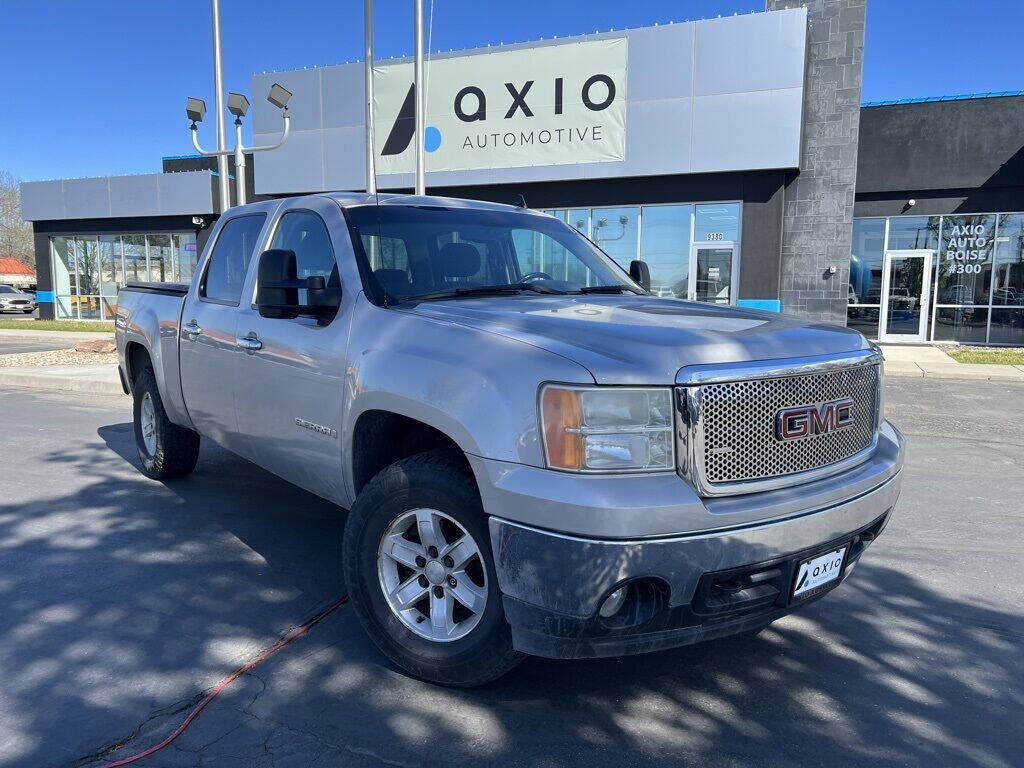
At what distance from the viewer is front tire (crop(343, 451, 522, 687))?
2.74 meters

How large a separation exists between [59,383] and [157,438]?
718 centimetres

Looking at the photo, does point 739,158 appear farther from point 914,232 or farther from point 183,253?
point 183,253

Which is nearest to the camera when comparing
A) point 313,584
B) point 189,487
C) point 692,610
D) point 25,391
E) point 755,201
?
point 692,610

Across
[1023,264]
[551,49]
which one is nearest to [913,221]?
[1023,264]

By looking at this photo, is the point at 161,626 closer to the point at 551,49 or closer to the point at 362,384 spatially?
the point at 362,384

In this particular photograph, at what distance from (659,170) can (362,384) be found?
16138mm

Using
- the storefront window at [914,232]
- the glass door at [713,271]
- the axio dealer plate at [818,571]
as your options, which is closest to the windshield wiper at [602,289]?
the axio dealer plate at [818,571]

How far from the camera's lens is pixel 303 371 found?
366 centimetres

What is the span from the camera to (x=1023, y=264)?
18922mm

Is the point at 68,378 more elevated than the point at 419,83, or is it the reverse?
the point at 419,83

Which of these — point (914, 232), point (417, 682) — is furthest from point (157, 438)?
point (914, 232)

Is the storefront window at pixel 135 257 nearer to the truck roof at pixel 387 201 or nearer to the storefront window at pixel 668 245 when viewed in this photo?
the storefront window at pixel 668 245

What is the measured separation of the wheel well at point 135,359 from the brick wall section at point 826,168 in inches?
585

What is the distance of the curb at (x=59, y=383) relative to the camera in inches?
447
